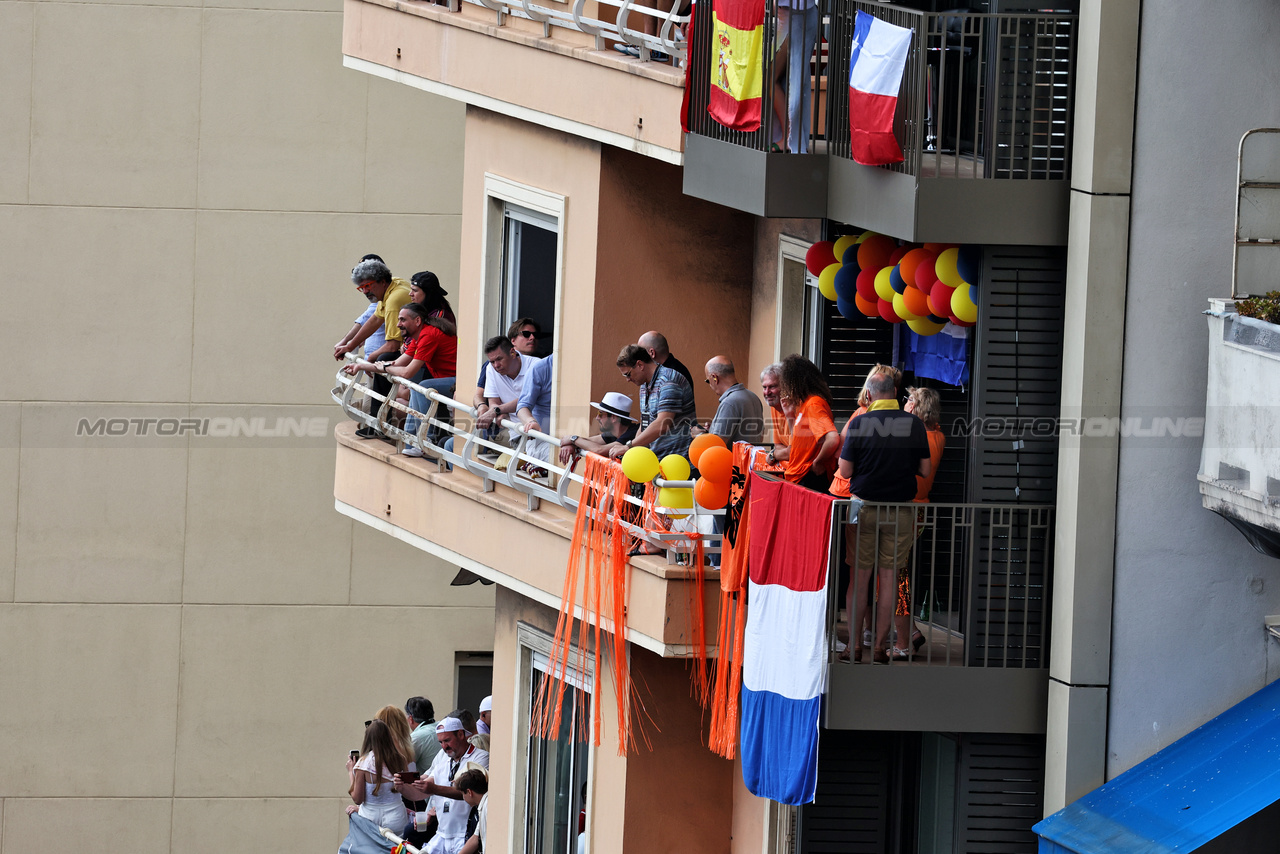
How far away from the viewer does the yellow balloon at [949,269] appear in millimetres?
13352

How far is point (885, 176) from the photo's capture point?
13.5 meters

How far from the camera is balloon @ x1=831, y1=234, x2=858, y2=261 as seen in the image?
48.3ft

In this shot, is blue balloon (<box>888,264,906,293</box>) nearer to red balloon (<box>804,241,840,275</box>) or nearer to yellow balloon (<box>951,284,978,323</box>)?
yellow balloon (<box>951,284,978,323</box>)

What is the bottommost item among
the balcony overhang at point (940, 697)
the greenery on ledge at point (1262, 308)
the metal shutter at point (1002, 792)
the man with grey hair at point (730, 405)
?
the metal shutter at point (1002, 792)

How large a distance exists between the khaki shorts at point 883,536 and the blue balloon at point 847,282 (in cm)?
198

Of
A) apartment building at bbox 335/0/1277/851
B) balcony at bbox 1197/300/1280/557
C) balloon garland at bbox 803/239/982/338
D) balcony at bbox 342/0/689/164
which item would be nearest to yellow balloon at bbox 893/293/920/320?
balloon garland at bbox 803/239/982/338

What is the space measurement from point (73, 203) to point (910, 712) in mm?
14796

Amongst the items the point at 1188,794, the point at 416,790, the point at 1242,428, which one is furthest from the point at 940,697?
the point at 416,790

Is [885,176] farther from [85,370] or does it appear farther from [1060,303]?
[85,370]

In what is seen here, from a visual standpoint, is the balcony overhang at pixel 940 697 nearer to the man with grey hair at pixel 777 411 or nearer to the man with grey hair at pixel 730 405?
the man with grey hair at pixel 777 411

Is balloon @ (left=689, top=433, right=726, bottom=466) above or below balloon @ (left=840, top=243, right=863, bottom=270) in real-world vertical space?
below

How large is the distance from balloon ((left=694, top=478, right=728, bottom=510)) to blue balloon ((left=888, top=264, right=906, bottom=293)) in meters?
1.73

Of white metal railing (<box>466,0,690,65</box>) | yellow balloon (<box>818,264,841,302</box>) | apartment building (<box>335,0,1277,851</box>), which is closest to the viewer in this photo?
apartment building (<box>335,0,1277,851</box>)

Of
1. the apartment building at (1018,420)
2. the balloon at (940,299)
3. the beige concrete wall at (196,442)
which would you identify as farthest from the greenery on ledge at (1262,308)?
the beige concrete wall at (196,442)
